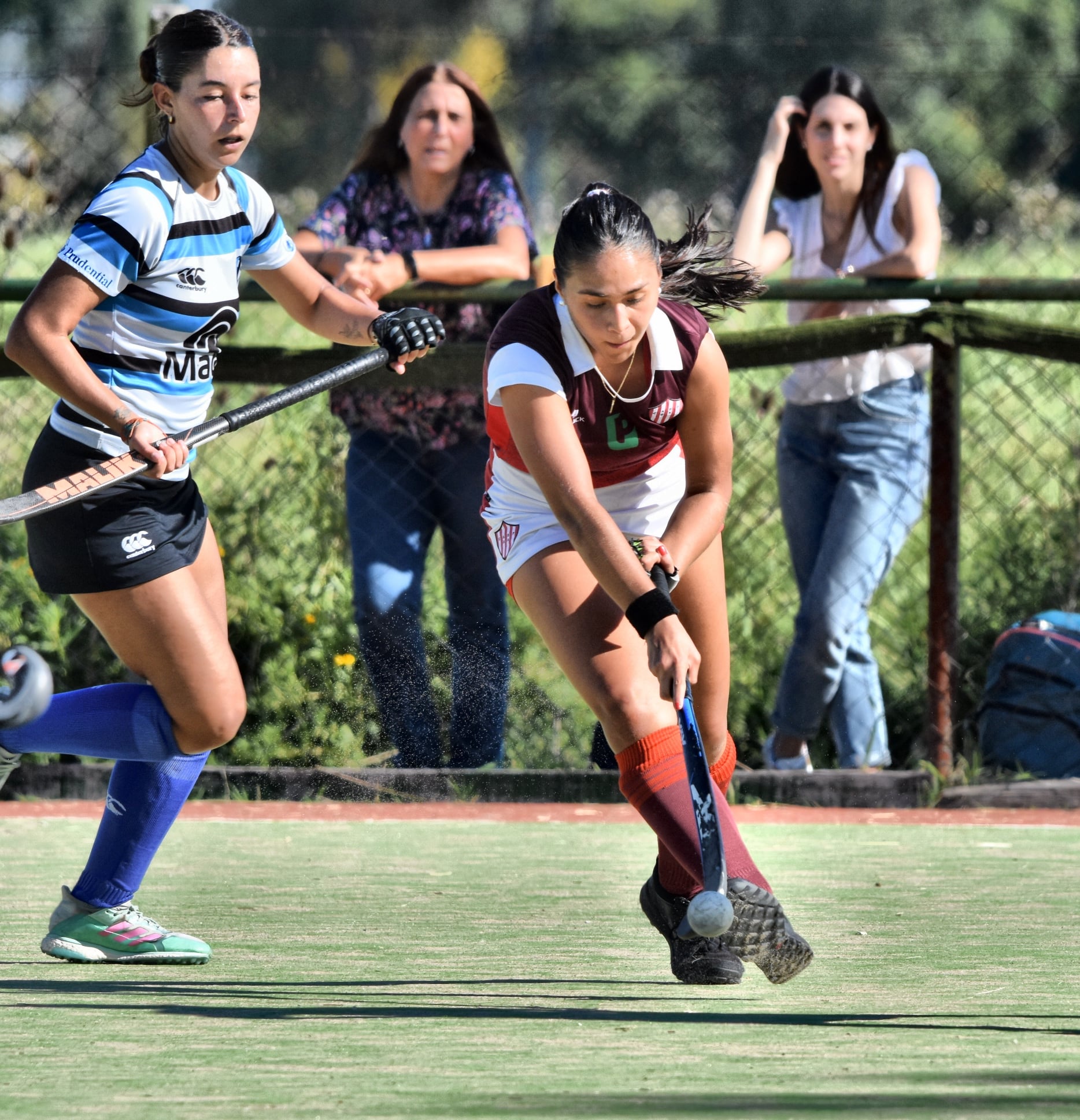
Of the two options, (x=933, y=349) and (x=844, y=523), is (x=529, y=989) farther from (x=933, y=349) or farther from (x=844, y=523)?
(x=933, y=349)

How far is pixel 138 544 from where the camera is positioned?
3.62m

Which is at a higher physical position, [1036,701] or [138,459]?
[138,459]

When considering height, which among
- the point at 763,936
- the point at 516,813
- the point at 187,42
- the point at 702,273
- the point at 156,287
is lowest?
the point at 516,813

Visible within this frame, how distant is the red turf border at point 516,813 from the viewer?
5602 millimetres

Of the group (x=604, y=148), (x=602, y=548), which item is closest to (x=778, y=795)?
(x=602, y=548)

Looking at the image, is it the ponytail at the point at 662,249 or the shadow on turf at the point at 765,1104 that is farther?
the ponytail at the point at 662,249

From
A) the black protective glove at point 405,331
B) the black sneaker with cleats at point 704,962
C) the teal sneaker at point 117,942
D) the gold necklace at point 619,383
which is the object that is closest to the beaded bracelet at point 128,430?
the black protective glove at point 405,331

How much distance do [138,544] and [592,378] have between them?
3.07 feet

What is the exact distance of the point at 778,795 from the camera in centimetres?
583

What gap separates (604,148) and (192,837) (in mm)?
13866

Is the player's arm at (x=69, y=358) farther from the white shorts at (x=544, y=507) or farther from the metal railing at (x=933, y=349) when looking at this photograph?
the metal railing at (x=933, y=349)

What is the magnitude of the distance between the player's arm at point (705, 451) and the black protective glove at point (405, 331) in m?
0.58

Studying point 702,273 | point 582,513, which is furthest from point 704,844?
point 702,273

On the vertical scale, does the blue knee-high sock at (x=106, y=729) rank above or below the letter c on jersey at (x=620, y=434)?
below
